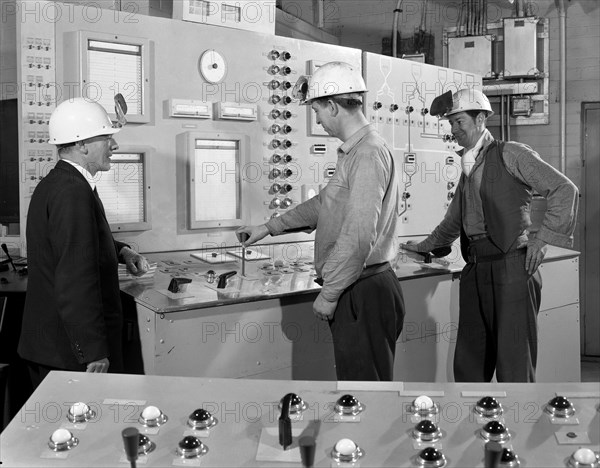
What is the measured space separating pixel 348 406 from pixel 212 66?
2.44 m

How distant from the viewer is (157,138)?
3.11 metres

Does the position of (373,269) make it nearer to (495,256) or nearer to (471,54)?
(495,256)

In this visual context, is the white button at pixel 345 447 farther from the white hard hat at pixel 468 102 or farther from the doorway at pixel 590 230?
the doorway at pixel 590 230

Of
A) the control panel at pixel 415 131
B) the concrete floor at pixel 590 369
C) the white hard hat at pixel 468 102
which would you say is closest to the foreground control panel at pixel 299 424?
the white hard hat at pixel 468 102

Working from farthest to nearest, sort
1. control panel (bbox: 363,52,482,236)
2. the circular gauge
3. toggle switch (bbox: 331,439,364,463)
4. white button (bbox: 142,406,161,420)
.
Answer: control panel (bbox: 363,52,482,236) → the circular gauge → white button (bbox: 142,406,161,420) → toggle switch (bbox: 331,439,364,463)

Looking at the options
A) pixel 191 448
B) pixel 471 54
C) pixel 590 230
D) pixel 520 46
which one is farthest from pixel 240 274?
pixel 590 230

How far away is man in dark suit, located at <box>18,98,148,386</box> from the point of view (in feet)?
6.57

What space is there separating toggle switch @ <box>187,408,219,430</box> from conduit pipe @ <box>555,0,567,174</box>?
14.8 ft

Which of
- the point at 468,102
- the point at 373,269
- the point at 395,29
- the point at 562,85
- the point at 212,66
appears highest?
the point at 395,29

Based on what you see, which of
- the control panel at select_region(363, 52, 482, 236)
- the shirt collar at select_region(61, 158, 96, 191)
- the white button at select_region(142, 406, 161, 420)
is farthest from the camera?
the control panel at select_region(363, 52, 482, 236)

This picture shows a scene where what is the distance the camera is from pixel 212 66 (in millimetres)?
3252

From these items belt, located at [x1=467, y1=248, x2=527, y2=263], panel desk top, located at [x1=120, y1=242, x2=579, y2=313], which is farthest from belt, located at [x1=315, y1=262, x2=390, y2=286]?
belt, located at [x1=467, y1=248, x2=527, y2=263]

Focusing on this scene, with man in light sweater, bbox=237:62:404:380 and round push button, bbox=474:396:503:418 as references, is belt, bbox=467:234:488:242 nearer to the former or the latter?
man in light sweater, bbox=237:62:404:380

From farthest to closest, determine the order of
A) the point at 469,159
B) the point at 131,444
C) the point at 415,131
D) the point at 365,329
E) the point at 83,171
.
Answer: the point at 415,131 < the point at 469,159 < the point at 365,329 < the point at 83,171 < the point at 131,444
